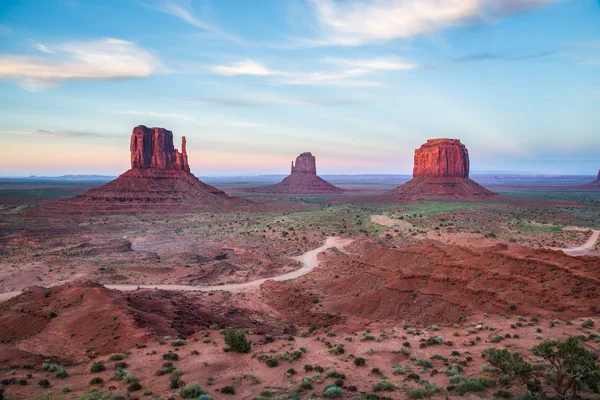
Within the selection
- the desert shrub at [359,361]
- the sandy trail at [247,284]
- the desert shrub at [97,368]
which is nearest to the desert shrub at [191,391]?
the desert shrub at [97,368]

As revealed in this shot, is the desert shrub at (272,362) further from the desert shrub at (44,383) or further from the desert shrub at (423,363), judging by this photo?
the desert shrub at (44,383)

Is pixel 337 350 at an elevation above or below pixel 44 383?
below

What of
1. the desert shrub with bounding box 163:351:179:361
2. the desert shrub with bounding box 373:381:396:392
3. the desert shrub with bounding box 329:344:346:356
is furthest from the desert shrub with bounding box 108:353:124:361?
the desert shrub with bounding box 373:381:396:392

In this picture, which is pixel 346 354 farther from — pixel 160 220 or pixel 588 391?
pixel 160 220

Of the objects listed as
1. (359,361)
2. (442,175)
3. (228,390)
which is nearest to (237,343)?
(228,390)

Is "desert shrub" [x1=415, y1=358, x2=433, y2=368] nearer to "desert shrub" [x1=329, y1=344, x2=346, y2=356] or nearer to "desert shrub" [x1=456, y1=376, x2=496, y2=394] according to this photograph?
"desert shrub" [x1=456, y1=376, x2=496, y2=394]

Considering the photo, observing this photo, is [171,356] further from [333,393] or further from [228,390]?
[333,393]

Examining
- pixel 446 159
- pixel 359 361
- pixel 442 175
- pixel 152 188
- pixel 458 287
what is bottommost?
pixel 359 361
